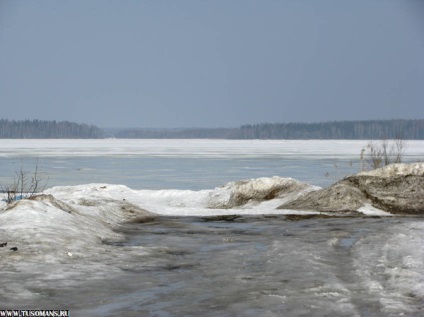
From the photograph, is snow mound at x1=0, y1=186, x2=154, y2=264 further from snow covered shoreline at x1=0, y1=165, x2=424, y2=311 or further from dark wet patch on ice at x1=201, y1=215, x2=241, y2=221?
dark wet patch on ice at x1=201, y1=215, x2=241, y2=221

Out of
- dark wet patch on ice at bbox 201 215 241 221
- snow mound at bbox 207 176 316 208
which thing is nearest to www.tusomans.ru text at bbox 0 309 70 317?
dark wet patch on ice at bbox 201 215 241 221

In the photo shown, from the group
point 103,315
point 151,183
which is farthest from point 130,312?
point 151,183

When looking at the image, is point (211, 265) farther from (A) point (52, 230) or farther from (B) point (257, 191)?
(B) point (257, 191)

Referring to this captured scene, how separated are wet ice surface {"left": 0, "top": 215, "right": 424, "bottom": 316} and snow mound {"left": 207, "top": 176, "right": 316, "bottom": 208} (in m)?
5.94

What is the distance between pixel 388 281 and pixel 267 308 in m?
1.67

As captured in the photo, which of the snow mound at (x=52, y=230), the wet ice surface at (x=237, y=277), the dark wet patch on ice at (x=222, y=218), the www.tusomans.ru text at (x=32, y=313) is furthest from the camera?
Answer: the dark wet patch on ice at (x=222, y=218)

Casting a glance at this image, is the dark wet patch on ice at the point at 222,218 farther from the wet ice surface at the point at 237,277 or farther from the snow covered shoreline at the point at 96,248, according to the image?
the wet ice surface at the point at 237,277

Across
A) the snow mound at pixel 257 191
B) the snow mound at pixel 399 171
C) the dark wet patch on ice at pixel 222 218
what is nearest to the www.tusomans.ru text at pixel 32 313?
the dark wet patch on ice at pixel 222 218

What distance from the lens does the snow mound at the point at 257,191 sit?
16.9m

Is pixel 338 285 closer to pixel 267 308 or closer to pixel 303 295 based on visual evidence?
pixel 303 295

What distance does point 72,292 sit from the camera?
20.2 ft

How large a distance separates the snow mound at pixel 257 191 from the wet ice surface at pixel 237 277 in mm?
5939

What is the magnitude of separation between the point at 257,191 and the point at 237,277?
1017cm

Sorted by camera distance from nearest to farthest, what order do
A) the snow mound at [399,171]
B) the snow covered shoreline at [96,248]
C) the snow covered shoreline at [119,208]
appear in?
the snow covered shoreline at [96,248] → the snow covered shoreline at [119,208] → the snow mound at [399,171]
